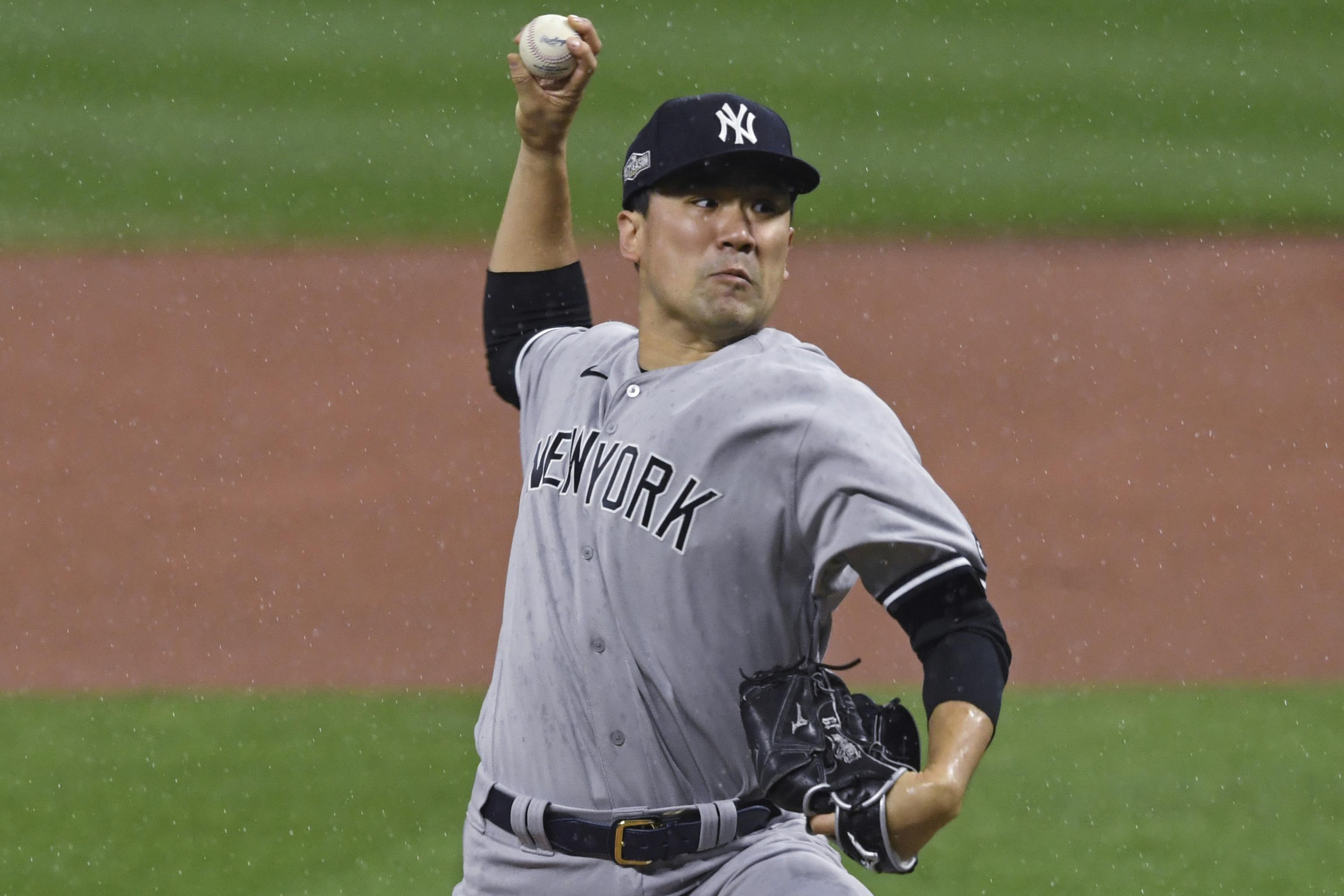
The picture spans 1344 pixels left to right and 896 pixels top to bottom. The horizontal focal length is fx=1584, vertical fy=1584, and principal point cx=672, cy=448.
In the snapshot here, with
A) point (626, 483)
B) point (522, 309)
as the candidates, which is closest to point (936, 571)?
point (626, 483)

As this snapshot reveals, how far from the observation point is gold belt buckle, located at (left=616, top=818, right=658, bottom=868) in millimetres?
2492

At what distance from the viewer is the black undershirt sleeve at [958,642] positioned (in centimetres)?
219

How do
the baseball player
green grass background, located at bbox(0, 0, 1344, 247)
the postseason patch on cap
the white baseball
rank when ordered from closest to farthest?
Result: the baseball player
the postseason patch on cap
the white baseball
green grass background, located at bbox(0, 0, 1344, 247)

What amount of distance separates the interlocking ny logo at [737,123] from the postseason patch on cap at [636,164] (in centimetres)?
16

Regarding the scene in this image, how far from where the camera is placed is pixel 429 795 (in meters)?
4.95

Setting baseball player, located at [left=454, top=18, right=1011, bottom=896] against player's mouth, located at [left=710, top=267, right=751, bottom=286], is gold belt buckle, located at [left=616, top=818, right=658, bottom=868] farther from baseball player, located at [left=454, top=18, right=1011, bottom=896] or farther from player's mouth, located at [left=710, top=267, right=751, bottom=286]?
player's mouth, located at [left=710, top=267, right=751, bottom=286]

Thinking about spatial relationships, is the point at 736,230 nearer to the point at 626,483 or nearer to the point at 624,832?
the point at 626,483

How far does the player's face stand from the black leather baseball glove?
62cm

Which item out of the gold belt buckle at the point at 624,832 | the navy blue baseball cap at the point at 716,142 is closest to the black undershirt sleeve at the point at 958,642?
the gold belt buckle at the point at 624,832

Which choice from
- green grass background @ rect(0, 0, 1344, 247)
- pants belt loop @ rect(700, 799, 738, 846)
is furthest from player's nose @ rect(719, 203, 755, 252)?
green grass background @ rect(0, 0, 1344, 247)

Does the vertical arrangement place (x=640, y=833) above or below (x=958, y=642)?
below

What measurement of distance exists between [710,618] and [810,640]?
17 centimetres

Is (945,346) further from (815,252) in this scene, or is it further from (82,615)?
(82,615)

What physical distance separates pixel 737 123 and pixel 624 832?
1163 millimetres
